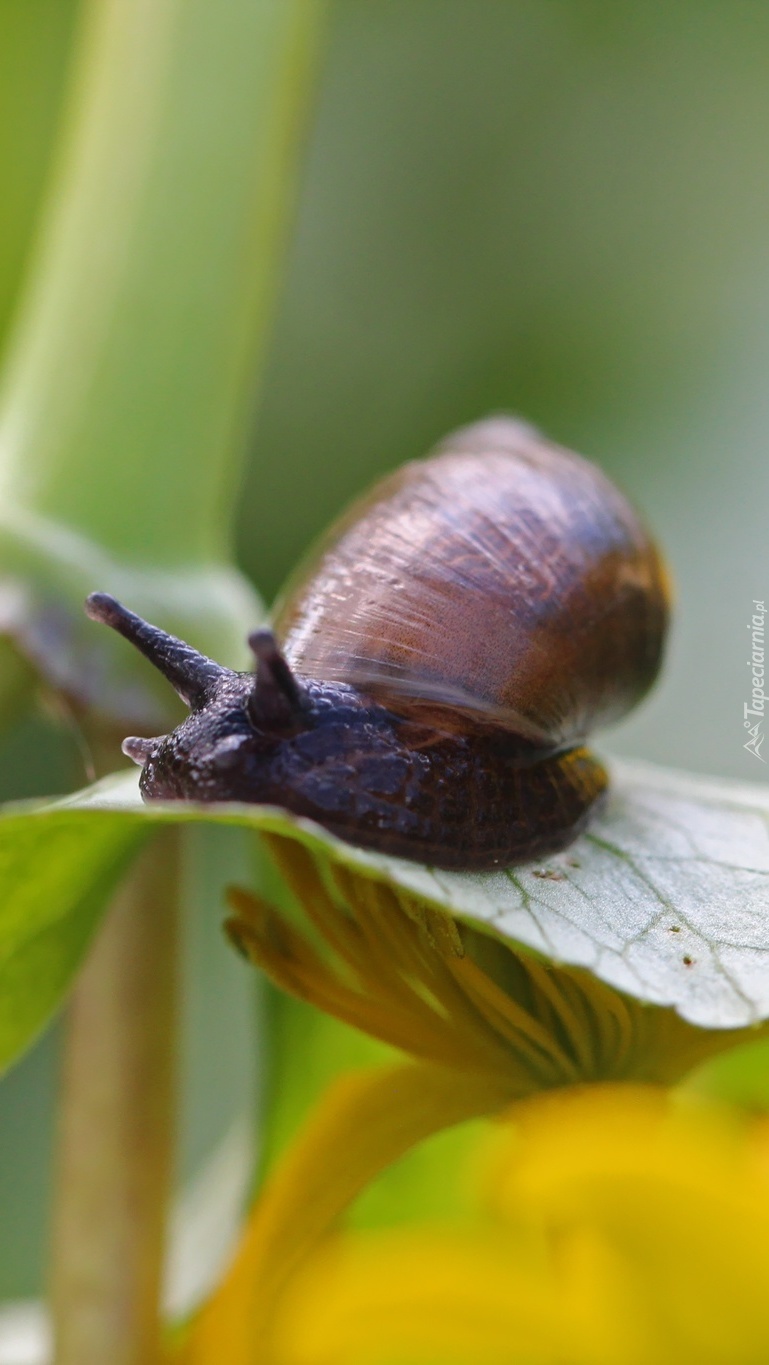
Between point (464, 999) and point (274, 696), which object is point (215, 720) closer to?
point (274, 696)

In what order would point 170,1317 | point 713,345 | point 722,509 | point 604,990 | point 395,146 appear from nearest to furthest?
1. point 604,990
2. point 170,1317
3. point 722,509
4. point 713,345
5. point 395,146

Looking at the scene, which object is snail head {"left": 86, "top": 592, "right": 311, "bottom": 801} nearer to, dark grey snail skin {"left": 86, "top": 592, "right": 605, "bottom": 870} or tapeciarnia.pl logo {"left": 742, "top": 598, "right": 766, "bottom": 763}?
dark grey snail skin {"left": 86, "top": 592, "right": 605, "bottom": 870}

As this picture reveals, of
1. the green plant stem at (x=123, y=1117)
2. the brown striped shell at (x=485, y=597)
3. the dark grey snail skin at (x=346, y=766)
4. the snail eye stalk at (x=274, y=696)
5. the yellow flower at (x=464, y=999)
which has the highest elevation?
the brown striped shell at (x=485, y=597)

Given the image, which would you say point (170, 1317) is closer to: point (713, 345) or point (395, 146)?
point (713, 345)

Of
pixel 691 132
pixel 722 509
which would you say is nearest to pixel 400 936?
pixel 722 509

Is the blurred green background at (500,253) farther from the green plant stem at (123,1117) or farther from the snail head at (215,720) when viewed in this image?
the snail head at (215,720)

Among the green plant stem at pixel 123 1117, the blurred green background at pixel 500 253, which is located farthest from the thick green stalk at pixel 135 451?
the blurred green background at pixel 500 253

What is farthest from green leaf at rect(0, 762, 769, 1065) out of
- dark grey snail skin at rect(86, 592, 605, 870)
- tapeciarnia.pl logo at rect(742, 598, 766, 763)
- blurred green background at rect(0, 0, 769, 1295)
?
blurred green background at rect(0, 0, 769, 1295)
